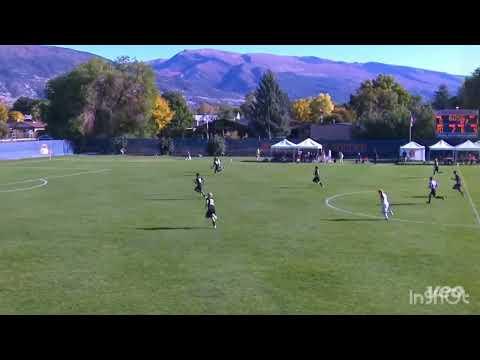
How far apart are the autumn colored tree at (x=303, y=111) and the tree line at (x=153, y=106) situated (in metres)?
Result: 15.3

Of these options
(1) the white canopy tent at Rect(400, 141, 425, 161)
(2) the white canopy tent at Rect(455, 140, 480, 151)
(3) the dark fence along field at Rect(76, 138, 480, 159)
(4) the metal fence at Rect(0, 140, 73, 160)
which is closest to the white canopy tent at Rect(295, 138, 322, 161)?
(3) the dark fence along field at Rect(76, 138, 480, 159)

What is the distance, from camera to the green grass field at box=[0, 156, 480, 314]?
13930 millimetres

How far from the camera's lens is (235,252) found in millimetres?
19109

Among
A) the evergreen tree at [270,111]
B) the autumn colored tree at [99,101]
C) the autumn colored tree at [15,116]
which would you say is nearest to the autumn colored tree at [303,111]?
the evergreen tree at [270,111]

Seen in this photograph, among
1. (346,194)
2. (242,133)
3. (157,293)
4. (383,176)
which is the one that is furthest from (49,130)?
(157,293)

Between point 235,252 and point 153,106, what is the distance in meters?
83.7

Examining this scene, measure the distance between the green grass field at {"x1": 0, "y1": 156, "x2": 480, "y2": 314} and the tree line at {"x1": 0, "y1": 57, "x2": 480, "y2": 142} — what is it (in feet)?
167

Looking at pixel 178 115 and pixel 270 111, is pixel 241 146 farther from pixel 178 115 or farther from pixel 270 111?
pixel 178 115

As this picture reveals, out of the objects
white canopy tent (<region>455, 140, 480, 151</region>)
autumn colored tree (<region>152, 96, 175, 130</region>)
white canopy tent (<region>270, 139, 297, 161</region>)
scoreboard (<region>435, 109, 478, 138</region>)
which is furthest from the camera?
autumn colored tree (<region>152, 96, 175, 130</region>)

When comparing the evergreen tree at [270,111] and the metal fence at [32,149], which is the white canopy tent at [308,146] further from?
the evergreen tree at [270,111]

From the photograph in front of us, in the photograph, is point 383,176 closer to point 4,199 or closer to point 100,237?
point 4,199

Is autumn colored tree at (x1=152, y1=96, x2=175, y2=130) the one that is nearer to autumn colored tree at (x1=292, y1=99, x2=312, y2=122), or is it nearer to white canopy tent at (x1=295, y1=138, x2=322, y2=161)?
autumn colored tree at (x1=292, y1=99, x2=312, y2=122)
